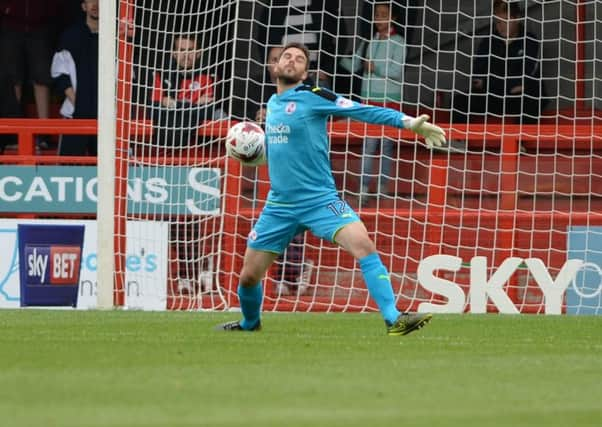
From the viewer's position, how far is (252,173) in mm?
17250

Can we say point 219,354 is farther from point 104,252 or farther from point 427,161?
point 427,161

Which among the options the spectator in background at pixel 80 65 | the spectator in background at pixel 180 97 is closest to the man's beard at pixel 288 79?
the spectator in background at pixel 180 97

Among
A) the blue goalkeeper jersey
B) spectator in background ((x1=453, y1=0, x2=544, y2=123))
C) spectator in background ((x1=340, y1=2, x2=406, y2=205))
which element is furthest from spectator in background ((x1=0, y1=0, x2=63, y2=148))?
the blue goalkeeper jersey

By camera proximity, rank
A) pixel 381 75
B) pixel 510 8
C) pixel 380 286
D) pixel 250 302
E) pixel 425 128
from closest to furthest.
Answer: pixel 425 128 → pixel 380 286 → pixel 250 302 → pixel 381 75 → pixel 510 8

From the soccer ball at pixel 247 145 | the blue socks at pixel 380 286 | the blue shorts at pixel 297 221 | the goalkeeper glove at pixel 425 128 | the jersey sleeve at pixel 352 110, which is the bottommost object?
the blue socks at pixel 380 286

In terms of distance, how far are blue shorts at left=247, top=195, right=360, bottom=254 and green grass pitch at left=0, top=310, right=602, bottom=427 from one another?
2.20 feet

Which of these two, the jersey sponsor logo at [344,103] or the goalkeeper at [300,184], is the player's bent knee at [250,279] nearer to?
the goalkeeper at [300,184]

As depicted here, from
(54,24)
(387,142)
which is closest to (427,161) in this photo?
(387,142)

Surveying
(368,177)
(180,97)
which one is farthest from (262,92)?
(368,177)

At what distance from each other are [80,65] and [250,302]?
879 cm

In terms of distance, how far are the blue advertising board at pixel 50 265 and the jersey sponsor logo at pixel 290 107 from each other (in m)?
5.25

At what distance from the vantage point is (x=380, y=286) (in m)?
11.0

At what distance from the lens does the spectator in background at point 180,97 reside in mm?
16562

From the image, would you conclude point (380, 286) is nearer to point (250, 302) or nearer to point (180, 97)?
point (250, 302)
